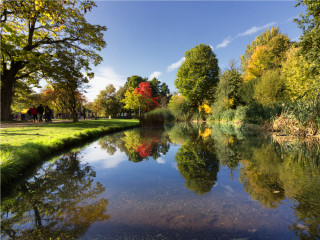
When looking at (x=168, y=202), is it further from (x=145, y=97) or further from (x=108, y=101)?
(x=108, y=101)

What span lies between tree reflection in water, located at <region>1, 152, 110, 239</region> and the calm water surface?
13mm

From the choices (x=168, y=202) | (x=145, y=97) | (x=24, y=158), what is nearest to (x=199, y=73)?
(x=145, y=97)

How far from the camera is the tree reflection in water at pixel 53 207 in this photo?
1.98m

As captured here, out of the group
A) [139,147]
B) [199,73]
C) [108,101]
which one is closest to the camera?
[139,147]

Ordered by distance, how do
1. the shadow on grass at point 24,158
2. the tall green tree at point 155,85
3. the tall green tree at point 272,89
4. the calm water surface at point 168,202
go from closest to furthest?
the calm water surface at point 168,202, the shadow on grass at point 24,158, the tall green tree at point 272,89, the tall green tree at point 155,85

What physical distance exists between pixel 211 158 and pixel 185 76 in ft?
97.9

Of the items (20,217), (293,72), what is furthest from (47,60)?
(293,72)

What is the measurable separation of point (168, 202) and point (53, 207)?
191 cm

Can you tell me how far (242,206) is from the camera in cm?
242

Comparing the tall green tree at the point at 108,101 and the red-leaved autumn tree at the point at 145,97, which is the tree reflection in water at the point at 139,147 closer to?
the red-leaved autumn tree at the point at 145,97

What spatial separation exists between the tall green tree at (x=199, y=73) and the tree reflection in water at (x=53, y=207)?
98.1 feet

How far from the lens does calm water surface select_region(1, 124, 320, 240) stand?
1935 mm

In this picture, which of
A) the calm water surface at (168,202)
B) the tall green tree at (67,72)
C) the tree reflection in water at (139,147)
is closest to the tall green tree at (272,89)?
the tree reflection in water at (139,147)

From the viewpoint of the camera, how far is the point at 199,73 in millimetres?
31562
